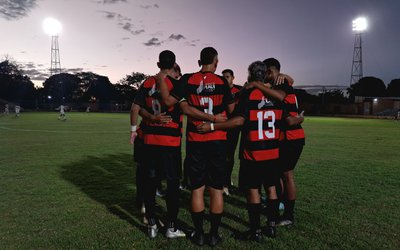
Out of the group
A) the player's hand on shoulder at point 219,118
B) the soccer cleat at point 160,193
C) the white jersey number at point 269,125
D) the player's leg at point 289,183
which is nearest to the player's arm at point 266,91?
the white jersey number at point 269,125

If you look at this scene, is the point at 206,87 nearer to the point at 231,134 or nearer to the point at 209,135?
the point at 209,135

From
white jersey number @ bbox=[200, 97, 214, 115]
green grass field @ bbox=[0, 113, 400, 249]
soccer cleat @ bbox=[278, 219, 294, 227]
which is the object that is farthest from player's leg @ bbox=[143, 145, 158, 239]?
soccer cleat @ bbox=[278, 219, 294, 227]

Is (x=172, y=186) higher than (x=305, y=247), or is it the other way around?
(x=172, y=186)

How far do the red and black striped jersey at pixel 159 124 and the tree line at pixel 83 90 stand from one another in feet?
280

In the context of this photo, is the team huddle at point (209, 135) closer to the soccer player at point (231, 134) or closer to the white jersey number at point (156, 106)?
the white jersey number at point (156, 106)

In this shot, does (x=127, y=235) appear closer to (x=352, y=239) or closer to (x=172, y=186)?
(x=172, y=186)

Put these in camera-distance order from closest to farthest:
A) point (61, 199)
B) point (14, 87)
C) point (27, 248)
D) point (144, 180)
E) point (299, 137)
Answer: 1. point (27, 248)
2. point (144, 180)
3. point (299, 137)
4. point (61, 199)
5. point (14, 87)

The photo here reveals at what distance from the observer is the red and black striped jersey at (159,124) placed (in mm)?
4727

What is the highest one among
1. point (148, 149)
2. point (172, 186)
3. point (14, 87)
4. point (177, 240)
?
point (14, 87)

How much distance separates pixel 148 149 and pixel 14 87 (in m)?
115

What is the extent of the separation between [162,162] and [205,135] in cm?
77

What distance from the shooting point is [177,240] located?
4691 mm

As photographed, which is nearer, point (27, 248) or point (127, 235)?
point (27, 248)

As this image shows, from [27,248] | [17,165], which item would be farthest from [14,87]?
[27,248]
